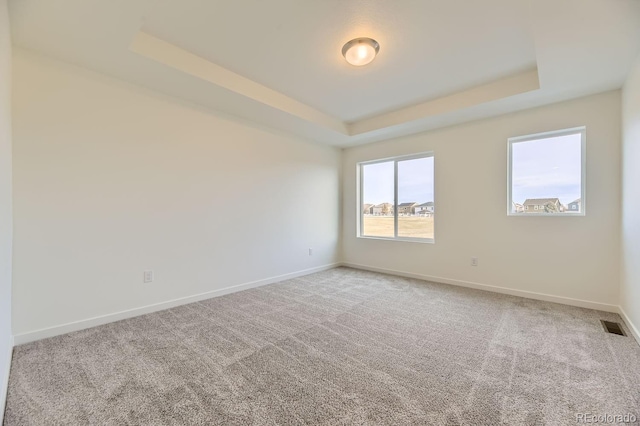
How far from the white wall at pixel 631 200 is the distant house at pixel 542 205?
1.86ft

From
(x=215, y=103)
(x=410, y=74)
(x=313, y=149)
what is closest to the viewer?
(x=410, y=74)

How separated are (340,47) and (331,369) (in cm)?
267

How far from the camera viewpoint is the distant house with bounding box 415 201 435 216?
436 cm

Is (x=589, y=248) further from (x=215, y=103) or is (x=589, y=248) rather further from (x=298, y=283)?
(x=215, y=103)

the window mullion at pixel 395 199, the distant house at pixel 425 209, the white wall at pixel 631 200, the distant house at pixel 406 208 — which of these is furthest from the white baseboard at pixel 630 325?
the window mullion at pixel 395 199

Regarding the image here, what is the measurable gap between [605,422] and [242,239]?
11.8 ft

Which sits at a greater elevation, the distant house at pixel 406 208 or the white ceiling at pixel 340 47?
the white ceiling at pixel 340 47

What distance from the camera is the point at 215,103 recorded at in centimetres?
328

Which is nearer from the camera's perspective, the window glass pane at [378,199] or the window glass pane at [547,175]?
the window glass pane at [547,175]

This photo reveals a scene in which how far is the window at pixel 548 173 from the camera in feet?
10.4

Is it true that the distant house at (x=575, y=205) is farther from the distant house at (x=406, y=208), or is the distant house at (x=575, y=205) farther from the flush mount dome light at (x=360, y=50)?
the flush mount dome light at (x=360, y=50)

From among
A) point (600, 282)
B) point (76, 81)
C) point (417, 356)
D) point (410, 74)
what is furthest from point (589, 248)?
Result: point (76, 81)

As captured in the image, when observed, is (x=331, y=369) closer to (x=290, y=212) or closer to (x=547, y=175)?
(x=290, y=212)

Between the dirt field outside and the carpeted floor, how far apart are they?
1.62 m
